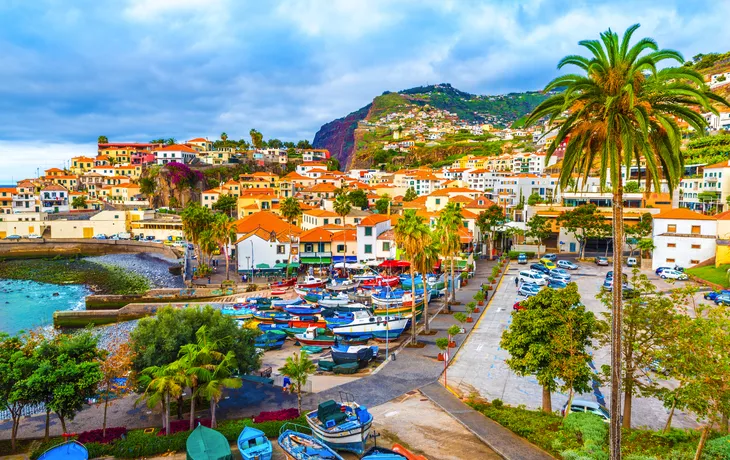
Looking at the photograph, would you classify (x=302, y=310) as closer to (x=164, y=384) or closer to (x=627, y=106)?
(x=164, y=384)

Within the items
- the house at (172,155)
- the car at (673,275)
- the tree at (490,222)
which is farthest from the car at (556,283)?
the house at (172,155)

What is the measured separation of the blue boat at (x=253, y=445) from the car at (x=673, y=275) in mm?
43407

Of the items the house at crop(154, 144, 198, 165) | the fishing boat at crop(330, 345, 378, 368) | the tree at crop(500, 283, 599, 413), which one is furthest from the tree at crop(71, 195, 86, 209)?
the tree at crop(500, 283, 599, 413)

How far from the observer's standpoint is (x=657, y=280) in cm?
4581

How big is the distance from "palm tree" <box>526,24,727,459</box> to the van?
33.9m

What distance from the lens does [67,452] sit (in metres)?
16.2

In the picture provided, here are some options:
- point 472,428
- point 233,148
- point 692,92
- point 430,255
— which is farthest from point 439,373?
point 233,148

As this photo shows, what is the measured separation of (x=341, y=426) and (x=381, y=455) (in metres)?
2.42

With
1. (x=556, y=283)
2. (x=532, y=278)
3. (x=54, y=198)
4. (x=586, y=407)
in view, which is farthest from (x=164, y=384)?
(x=54, y=198)

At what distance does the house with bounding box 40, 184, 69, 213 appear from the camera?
106 m

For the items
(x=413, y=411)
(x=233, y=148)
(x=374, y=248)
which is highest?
(x=233, y=148)

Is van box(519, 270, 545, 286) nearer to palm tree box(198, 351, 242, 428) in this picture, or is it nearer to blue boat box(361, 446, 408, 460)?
blue boat box(361, 446, 408, 460)

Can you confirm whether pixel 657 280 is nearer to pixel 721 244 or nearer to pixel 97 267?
pixel 721 244

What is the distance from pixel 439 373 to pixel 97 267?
211 feet
